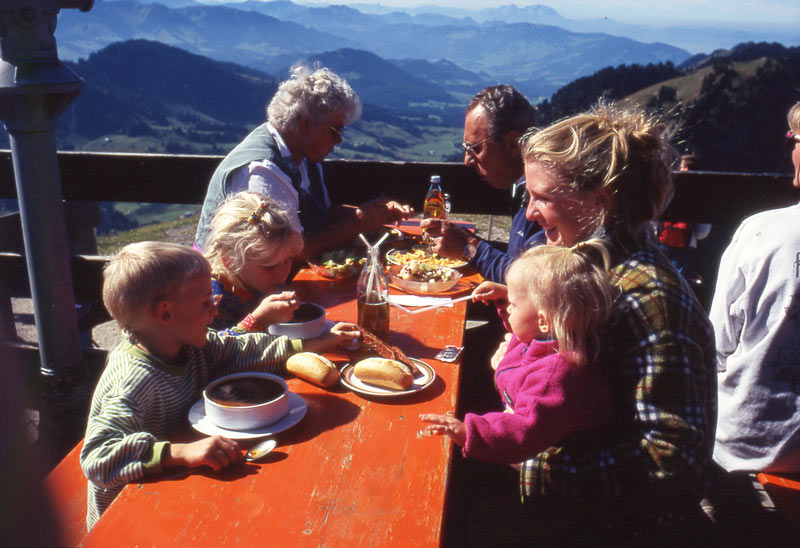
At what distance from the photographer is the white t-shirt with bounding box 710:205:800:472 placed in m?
2.23

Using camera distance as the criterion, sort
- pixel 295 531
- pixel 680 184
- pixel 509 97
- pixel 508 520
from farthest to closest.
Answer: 1. pixel 680 184
2. pixel 509 97
3. pixel 508 520
4. pixel 295 531

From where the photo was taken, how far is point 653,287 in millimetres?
1650

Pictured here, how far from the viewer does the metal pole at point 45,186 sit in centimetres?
246

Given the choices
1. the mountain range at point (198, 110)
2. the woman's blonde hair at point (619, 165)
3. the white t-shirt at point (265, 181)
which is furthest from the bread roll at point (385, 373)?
the mountain range at point (198, 110)

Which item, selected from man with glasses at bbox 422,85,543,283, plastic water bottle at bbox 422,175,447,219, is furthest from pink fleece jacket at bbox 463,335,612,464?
plastic water bottle at bbox 422,175,447,219

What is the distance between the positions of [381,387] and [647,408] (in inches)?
30.7

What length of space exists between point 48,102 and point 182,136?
113128 mm

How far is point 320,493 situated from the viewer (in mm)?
1439

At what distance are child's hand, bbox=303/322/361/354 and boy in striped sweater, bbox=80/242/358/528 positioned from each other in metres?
0.39

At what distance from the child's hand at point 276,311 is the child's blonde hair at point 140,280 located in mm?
505

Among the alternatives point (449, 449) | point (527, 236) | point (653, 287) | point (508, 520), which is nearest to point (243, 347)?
point (449, 449)

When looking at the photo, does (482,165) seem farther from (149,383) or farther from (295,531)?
(295,531)

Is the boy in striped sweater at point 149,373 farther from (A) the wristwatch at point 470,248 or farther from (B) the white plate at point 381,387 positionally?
(A) the wristwatch at point 470,248

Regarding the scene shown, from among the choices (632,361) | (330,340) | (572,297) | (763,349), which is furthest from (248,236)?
(763,349)
